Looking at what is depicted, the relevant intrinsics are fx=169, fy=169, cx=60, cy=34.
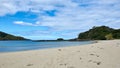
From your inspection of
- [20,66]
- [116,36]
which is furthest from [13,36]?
[20,66]

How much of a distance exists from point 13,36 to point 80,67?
621 feet

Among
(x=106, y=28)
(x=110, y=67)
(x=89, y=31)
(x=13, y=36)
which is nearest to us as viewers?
(x=110, y=67)

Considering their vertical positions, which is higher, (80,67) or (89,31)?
(89,31)

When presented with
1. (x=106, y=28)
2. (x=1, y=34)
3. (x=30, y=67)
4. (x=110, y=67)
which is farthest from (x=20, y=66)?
(x=1, y=34)

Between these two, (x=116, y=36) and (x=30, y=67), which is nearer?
(x=30, y=67)

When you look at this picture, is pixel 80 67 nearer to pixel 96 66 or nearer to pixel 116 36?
pixel 96 66

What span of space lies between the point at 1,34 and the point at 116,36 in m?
112

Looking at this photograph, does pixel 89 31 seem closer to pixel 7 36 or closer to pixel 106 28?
pixel 106 28

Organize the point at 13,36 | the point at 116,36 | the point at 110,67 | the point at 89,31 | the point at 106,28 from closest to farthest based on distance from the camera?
the point at 110,67 < the point at 116,36 < the point at 106,28 < the point at 89,31 < the point at 13,36

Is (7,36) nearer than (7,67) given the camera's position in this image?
No

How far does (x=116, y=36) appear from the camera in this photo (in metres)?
112

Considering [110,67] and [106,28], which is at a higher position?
[106,28]

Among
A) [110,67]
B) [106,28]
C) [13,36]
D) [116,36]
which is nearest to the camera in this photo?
[110,67]

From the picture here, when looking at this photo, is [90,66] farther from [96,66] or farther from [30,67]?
[30,67]
